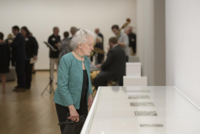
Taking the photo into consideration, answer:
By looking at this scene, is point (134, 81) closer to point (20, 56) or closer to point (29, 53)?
point (20, 56)

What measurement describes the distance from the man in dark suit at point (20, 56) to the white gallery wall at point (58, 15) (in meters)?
6.01

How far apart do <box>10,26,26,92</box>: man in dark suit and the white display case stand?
16.9ft

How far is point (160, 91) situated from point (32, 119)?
248 cm

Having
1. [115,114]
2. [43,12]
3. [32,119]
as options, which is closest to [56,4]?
[43,12]

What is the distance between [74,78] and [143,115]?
2.76 feet

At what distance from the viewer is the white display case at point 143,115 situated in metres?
1.37

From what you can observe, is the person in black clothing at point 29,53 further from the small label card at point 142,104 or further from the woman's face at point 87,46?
the small label card at point 142,104

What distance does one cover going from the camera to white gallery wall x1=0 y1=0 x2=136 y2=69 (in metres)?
13.0

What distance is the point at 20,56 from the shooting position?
7.18 meters

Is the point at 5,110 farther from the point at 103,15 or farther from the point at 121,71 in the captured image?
the point at 103,15

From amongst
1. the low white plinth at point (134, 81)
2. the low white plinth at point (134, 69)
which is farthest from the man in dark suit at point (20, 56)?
the low white plinth at point (134, 81)

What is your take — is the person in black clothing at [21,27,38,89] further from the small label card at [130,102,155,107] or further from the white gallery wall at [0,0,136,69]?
the small label card at [130,102,155,107]

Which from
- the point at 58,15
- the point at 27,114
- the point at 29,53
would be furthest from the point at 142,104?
the point at 58,15

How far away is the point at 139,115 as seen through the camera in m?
1.66
